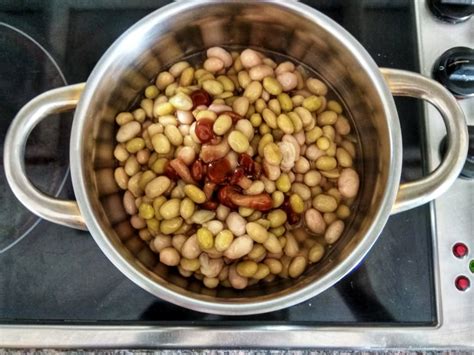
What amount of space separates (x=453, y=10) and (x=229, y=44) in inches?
11.1

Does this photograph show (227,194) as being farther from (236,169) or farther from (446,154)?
(446,154)

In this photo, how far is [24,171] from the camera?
48 centimetres

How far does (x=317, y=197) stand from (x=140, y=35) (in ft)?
0.90

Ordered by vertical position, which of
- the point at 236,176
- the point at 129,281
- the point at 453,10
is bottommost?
the point at 129,281

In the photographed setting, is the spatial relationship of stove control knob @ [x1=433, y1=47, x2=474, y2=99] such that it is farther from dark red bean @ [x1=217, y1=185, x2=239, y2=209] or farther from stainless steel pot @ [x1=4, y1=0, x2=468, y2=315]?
dark red bean @ [x1=217, y1=185, x2=239, y2=209]

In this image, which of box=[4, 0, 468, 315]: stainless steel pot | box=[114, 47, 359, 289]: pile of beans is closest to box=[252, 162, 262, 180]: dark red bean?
box=[114, 47, 359, 289]: pile of beans

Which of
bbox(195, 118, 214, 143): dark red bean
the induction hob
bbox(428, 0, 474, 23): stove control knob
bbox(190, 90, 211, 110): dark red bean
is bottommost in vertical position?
the induction hob

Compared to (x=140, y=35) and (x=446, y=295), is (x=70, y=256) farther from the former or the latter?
(x=446, y=295)

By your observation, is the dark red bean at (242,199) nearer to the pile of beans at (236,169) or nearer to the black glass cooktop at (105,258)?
the pile of beans at (236,169)

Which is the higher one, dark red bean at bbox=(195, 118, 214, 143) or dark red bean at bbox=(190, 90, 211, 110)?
dark red bean at bbox=(190, 90, 211, 110)

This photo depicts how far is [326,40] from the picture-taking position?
1.82 ft

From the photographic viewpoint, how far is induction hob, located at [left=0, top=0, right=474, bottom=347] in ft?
1.88

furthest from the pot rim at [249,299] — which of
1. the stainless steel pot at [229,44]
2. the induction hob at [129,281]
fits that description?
the induction hob at [129,281]

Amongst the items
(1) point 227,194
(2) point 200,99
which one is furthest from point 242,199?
(2) point 200,99
